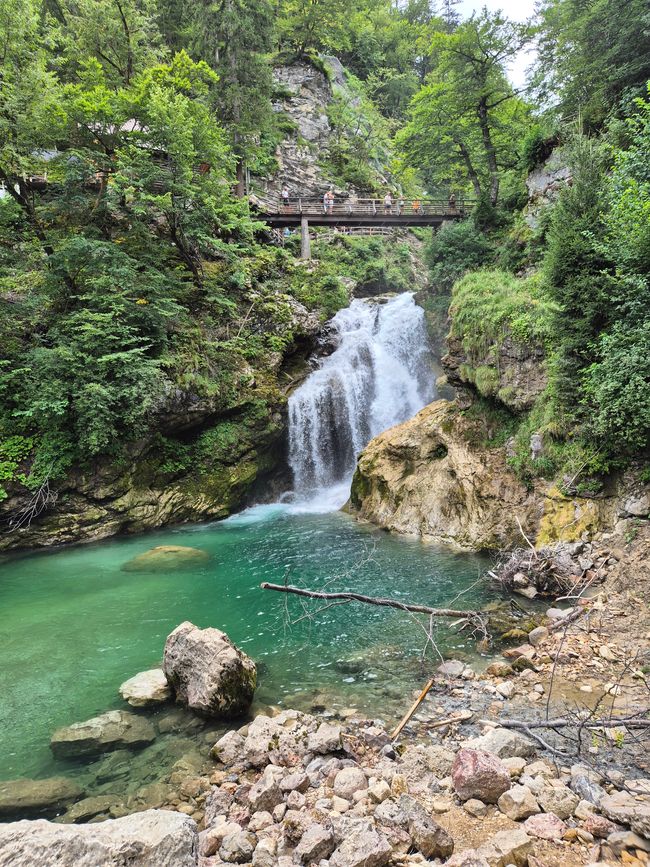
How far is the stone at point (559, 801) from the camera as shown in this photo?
2910 millimetres

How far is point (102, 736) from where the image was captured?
4996mm

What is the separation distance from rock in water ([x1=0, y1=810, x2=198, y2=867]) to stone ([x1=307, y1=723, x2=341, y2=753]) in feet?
6.67

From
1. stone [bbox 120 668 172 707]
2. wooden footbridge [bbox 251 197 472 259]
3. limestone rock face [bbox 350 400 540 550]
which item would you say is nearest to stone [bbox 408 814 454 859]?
stone [bbox 120 668 172 707]

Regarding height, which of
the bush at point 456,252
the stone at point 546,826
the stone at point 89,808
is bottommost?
the stone at point 89,808

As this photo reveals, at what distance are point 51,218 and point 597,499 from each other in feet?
61.4

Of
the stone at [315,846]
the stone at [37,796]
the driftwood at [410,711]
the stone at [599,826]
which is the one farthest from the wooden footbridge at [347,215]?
the stone at [599,826]

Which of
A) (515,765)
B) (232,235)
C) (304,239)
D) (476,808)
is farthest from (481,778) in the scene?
(304,239)

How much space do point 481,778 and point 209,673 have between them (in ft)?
10.8

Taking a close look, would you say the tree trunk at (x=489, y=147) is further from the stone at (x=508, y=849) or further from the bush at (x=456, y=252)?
the stone at (x=508, y=849)

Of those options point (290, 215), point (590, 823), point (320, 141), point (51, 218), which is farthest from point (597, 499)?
point (320, 141)

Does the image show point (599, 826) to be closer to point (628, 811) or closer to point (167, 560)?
point (628, 811)

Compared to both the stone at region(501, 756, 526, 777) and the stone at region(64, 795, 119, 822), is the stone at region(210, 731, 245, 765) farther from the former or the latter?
the stone at region(501, 756, 526, 777)

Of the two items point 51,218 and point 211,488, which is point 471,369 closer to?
point 211,488

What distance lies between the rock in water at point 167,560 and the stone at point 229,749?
22.1ft
